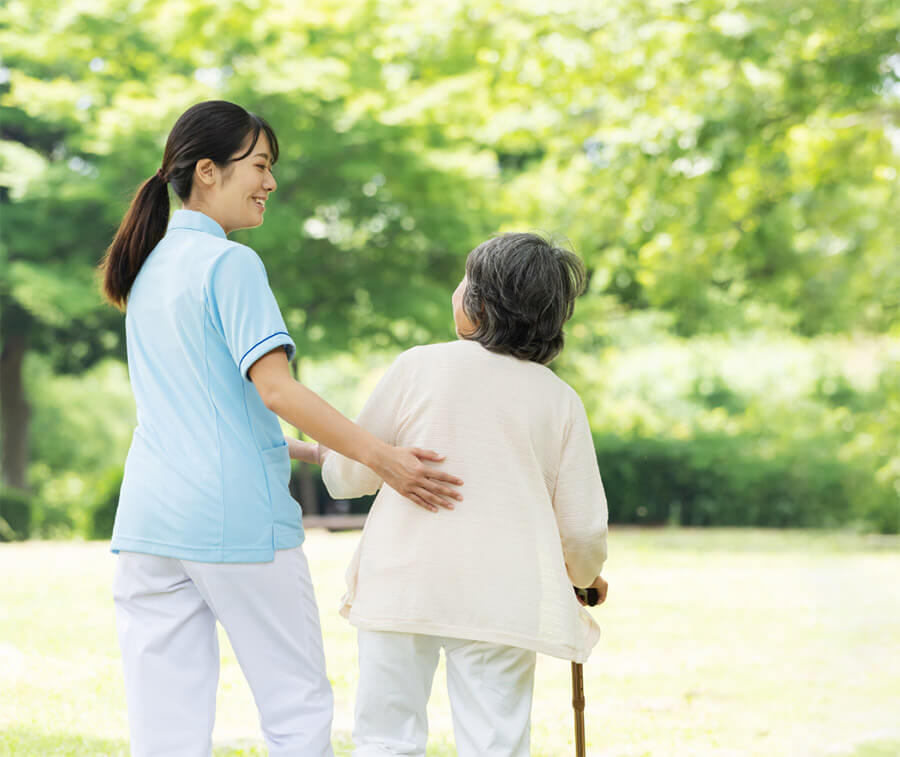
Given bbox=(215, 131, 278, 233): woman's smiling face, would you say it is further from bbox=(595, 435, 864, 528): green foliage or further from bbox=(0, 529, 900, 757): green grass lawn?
bbox=(595, 435, 864, 528): green foliage

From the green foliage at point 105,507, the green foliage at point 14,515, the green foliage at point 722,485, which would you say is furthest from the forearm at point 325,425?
the green foliage at point 722,485

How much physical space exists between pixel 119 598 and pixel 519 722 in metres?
0.85

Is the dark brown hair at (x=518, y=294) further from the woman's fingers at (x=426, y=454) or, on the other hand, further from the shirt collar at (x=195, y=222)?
the shirt collar at (x=195, y=222)

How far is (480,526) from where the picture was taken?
7.18ft

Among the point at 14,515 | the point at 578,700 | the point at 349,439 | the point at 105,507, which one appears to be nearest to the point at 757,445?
the point at 105,507

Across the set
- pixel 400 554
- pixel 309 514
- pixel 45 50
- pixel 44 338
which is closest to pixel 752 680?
pixel 400 554

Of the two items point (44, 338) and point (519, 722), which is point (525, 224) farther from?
point (519, 722)

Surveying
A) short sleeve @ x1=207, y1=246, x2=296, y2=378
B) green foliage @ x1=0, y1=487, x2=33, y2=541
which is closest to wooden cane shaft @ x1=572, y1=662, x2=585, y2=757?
short sleeve @ x1=207, y1=246, x2=296, y2=378

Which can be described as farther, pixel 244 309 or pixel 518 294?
pixel 518 294

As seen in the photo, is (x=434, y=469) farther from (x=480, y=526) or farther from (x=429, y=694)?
(x=429, y=694)

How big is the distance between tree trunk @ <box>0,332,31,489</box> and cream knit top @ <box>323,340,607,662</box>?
14.9m

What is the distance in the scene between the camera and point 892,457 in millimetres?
13445

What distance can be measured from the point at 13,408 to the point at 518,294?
624 inches

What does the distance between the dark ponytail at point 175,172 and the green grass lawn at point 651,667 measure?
6.85 feet
